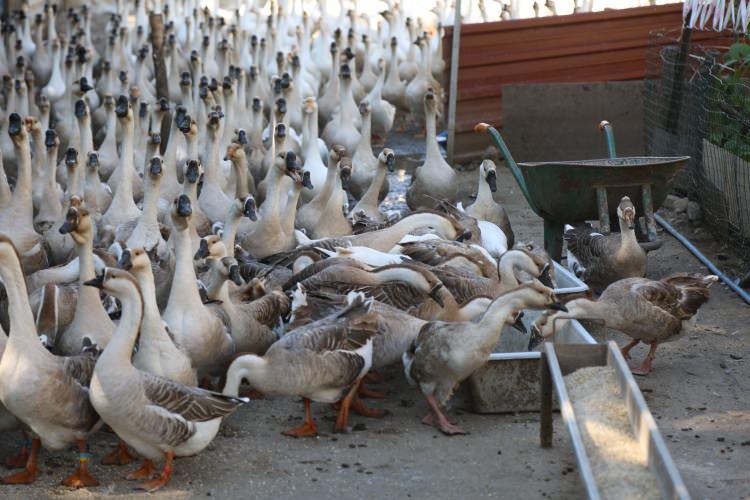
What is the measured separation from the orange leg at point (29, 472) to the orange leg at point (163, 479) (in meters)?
0.63

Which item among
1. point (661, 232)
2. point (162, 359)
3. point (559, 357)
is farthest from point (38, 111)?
point (559, 357)

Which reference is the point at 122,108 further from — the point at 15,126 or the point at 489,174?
the point at 489,174

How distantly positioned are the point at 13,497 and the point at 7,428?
0.60m

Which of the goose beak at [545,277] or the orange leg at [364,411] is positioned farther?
the goose beak at [545,277]

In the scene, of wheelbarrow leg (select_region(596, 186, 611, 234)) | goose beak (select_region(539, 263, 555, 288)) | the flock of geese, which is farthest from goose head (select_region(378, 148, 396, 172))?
goose beak (select_region(539, 263, 555, 288))

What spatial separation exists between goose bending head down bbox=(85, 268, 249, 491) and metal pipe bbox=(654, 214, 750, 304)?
16.4ft

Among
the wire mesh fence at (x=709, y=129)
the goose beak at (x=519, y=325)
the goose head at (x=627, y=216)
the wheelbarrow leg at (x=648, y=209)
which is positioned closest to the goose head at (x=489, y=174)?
the wheelbarrow leg at (x=648, y=209)

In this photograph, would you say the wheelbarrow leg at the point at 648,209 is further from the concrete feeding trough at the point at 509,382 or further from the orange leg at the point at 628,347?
the concrete feeding trough at the point at 509,382

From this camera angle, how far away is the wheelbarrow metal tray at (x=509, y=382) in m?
7.08

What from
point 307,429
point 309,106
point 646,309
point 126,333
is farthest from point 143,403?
point 309,106

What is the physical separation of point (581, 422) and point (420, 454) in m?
1.19

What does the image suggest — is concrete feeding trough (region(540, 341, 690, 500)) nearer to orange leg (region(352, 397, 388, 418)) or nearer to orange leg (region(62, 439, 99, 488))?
orange leg (region(352, 397, 388, 418))

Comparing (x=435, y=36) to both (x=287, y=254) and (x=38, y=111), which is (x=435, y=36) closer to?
(x=38, y=111)

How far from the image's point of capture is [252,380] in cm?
679
